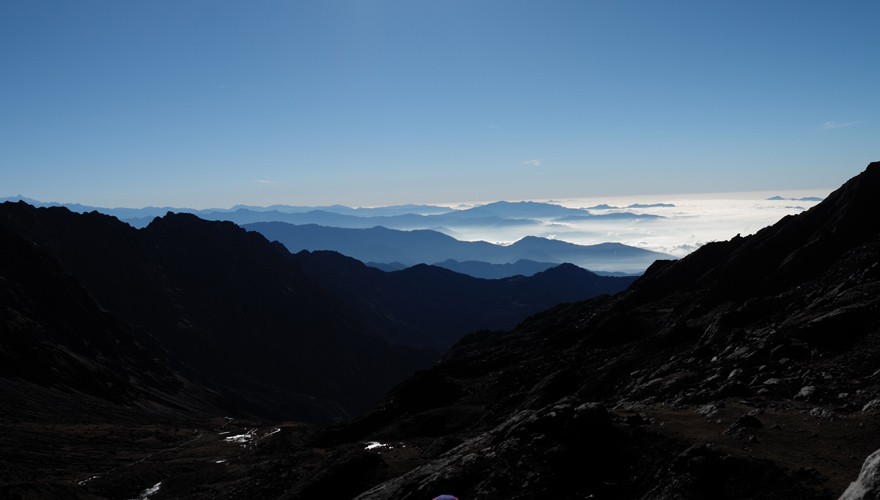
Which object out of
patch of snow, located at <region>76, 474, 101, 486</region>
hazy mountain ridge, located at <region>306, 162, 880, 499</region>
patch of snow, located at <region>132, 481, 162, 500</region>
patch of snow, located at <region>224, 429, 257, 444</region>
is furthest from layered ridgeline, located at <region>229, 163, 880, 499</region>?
patch of snow, located at <region>76, 474, 101, 486</region>

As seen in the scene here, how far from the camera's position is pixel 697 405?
1083 inches

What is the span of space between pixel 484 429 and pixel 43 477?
3976 centimetres

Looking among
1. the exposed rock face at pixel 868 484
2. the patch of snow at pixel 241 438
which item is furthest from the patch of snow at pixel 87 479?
the exposed rock face at pixel 868 484

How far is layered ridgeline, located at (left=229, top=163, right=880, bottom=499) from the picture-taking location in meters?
20.2

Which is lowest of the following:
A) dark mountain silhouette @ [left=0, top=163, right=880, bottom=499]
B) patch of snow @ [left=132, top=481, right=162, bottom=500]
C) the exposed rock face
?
patch of snow @ [left=132, top=481, right=162, bottom=500]

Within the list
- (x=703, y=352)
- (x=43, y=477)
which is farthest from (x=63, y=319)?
(x=703, y=352)

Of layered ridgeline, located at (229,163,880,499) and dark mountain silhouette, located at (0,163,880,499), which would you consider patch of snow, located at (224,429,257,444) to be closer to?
dark mountain silhouette, located at (0,163,880,499)

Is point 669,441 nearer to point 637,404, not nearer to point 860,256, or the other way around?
point 637,404

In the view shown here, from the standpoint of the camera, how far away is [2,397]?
8044 cm

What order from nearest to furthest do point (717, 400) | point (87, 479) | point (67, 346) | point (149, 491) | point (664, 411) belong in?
point (664, 411), point (717, 400), point (149, 491), point (87, 479), point (67, 346)

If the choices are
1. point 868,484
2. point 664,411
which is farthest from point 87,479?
point 868,484

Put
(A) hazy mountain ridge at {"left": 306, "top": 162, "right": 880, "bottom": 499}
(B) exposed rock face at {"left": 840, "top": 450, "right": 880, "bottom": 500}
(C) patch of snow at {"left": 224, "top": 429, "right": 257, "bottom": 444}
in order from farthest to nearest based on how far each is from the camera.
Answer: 1. (C) patch of snow at {"left": 224, "top": 429, "right": 257, "bottom": 444}
2. (A) hazy mountain ridge at {"left": 306, "top": 162, "right": 880, "bottom": 499}
3. (B) exposed rock face at {"left": 840, "top": 450, "right": 880, "bottom": 500}

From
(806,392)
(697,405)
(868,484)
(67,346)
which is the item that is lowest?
(67,346)

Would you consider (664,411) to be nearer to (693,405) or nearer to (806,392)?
→ (693,405)
